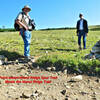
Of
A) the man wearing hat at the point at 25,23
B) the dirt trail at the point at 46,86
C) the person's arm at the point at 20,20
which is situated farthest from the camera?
the man wearing hat at the point at 25,23

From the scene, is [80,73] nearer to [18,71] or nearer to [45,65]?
[45,65]

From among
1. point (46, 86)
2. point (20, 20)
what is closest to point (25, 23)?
point (20, 20)

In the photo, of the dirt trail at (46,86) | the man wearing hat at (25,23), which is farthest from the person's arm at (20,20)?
the dirt trail at (46,86)

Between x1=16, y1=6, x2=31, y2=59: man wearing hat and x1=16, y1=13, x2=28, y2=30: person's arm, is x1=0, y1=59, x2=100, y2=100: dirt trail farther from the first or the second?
x1=16, y1=13, x2=28, y2=30: person's arm

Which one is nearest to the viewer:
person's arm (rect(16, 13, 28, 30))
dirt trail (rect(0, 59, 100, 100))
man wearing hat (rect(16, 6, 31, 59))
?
dirt trail (rect(0, 59, 100, 100))

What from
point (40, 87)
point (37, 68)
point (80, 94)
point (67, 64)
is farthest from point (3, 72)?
point (80, 94)

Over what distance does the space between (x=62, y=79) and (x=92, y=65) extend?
134cm

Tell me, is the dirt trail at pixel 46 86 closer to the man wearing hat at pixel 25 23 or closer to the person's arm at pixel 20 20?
the man wearing hat at pixel 25 23

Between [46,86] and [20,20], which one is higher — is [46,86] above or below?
below

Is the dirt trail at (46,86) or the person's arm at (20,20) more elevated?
the person's arm at (20,20)

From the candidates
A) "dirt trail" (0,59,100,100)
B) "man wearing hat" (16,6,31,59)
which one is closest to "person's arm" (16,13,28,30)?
"man wearing hat" (16,6,31,59)

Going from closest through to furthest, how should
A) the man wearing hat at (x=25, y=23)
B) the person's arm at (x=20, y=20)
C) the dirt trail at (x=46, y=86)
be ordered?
1. the dirt trail at (x=46, y=86)
2. the person's arm at (x=20, y=20)
3. the man wearing hat at (x=25, y=23)

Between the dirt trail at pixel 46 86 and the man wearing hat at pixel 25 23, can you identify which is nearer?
the dirt trail at pixel 46 86

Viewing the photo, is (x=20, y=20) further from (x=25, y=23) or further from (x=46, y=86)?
(x=46, y=86)
